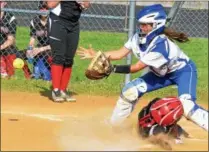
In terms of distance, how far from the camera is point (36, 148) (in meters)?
6.67

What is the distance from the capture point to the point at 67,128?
789 cm

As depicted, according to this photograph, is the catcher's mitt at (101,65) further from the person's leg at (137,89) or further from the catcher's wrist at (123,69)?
the person's leg at (137,89)

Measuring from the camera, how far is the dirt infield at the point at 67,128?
6.91 m

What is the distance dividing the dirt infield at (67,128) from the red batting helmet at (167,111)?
1.03 ft

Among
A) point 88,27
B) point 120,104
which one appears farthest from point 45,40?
point 88,27

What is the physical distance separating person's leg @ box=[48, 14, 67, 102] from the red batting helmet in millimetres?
2610

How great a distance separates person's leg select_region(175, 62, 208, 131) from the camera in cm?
671

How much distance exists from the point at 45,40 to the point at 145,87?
12.5 feet

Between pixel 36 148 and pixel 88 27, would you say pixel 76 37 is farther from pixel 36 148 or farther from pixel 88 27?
pixel 88 27

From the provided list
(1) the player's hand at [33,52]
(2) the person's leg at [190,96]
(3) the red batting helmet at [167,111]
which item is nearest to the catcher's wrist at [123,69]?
(3) the red batting helmet at [167,111]

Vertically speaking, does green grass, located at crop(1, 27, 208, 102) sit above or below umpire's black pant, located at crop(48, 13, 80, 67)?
below

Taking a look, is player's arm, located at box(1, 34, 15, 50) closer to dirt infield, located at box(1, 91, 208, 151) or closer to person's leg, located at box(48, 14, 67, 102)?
dirt infield, located at box(1, 91, 208, 151)

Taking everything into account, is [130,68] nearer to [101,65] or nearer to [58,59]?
[101,65]

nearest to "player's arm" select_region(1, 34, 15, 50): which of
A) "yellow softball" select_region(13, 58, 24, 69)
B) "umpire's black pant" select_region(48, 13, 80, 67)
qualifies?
"yellow softball" select_region(13, 58, 24, 69)
